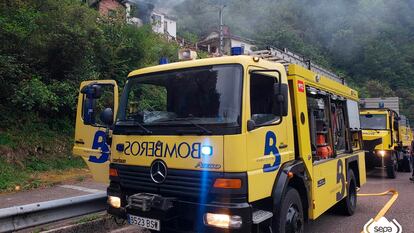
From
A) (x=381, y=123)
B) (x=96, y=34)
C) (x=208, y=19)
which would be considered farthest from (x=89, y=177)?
(x=208, y=19)

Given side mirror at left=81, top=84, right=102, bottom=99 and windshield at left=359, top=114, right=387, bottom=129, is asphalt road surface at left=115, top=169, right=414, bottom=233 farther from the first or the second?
windshield at left=359, top=114, right=387, bottom=129

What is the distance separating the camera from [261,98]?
3.92 m

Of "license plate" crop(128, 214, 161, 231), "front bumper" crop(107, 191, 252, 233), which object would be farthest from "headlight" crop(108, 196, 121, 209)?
"license plate" crop(128, 214, 161, 231)

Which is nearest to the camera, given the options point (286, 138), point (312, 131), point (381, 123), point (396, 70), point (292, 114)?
point (286, 138)

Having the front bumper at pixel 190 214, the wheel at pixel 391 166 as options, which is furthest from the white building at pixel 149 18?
the front bumper at pixel 190 214

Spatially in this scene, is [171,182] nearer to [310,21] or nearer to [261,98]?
[261,98]

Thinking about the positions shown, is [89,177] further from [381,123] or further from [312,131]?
[381,123]

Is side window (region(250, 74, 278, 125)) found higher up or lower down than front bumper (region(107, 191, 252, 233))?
higher up

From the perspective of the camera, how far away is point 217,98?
367cm

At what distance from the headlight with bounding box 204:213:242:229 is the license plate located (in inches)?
22.8

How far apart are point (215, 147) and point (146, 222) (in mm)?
1101

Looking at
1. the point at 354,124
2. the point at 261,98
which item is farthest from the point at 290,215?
the point at 354,124

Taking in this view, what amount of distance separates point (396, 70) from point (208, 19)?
25.2 meters

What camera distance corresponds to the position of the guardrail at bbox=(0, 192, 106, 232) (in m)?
3.77
